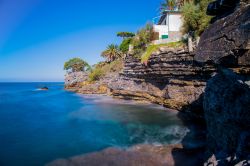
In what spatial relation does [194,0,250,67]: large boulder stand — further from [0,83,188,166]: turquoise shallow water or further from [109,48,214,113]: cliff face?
[109,48,214,113]: cliff face

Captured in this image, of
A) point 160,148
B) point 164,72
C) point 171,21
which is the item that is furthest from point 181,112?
point 171,21

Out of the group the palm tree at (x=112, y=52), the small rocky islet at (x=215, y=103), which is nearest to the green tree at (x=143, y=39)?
the small rocky islet at (x=215, y=103)

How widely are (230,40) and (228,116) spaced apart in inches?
137

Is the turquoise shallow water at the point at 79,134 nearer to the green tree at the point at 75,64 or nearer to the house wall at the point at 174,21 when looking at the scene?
the house wall at the point at 174,21

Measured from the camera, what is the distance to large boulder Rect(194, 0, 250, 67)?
7.95 metres

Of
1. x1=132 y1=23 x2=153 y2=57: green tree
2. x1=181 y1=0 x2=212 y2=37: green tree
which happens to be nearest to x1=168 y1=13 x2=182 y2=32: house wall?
x1=132 y1=23 x2=153 y2=57: green tree

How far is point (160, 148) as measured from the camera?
47.2ft

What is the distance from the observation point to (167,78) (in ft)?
92.1

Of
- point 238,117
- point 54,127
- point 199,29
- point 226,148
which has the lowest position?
point 54,127

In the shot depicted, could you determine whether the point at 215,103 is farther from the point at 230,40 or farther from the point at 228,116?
the point at 230,40

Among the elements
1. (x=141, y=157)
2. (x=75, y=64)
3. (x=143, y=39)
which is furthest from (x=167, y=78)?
(x=75, y=64)

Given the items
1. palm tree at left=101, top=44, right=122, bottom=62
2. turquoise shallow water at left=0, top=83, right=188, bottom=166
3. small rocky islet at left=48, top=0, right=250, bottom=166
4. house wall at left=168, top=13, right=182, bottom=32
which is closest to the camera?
small rocky islet at left=48, top=0, right=250, bottom=166

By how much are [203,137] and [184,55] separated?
34.9ft

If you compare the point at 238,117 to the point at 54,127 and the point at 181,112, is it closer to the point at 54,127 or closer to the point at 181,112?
the point at 181,112
